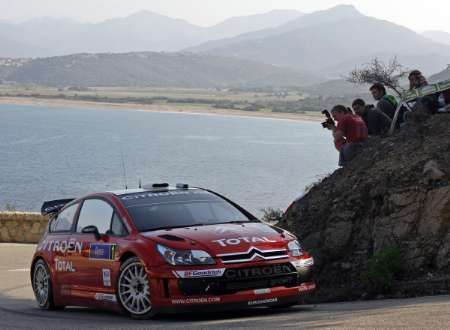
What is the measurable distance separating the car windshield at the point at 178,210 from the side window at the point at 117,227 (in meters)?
0.14

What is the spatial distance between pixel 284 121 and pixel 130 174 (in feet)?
268

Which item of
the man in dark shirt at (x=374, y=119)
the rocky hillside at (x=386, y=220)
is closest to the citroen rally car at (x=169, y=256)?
the rocky hillside at (x=386, y=220)

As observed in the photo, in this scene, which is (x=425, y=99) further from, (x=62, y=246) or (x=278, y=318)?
(x=278, y=318)

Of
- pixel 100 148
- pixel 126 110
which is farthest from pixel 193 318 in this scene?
pixel 126 110

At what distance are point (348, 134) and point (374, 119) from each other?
79cm

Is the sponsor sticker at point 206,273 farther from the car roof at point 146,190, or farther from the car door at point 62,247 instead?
the car door at point 62,247

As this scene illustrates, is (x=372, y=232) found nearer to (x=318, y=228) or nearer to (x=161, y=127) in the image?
(x=318, y=228)

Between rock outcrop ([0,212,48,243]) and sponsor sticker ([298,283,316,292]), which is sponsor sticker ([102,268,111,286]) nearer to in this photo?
sponsor sticker ([298,283,316,292])

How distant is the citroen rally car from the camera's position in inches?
400

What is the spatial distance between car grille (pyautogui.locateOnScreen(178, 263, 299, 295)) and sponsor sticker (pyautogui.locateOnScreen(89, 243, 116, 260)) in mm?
1081

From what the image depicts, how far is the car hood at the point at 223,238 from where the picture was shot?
10273mm

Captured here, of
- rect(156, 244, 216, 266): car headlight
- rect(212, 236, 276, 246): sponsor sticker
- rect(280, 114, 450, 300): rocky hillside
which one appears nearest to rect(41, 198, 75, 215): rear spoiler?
rect(280, 114, 450, 300): rocky hillside

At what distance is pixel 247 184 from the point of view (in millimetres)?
60250

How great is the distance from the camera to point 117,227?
11156 millimetres
